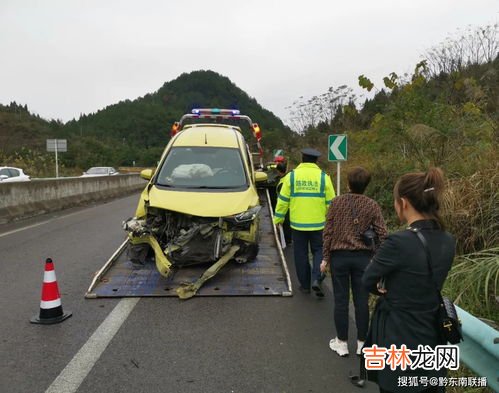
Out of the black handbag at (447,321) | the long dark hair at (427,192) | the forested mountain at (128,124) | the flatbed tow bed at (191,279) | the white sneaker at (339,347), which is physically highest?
the forested mountain at (128,124)

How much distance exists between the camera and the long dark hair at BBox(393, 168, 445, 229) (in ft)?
7.73

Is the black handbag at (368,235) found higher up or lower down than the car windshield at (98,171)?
lower down

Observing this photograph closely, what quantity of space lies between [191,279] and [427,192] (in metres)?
4.10

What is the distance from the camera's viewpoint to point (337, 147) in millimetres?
10508

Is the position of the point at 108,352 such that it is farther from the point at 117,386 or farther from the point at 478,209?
the point at 478,209

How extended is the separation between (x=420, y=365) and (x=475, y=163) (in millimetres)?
5800

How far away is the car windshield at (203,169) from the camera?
6.91 meters

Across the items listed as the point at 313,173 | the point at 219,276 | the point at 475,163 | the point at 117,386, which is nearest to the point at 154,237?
the point at 219,276

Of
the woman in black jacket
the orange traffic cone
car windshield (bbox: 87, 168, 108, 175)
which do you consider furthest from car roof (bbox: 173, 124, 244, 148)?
car windshield (bbox: 87, 168, 108, 175)

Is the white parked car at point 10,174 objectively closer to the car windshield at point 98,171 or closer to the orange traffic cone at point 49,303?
the car windshield at point 98,171

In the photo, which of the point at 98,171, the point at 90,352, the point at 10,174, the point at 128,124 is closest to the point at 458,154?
the point at 90,352

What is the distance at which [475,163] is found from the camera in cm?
725

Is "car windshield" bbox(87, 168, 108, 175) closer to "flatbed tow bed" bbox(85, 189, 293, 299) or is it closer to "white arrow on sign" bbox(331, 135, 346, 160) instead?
"white arrow on sign" bbox(331, 135, 346, 160)

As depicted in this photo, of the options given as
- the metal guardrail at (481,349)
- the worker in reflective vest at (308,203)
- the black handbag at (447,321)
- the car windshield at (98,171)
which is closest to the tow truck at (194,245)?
the worker in reflective vest at (308,203)
